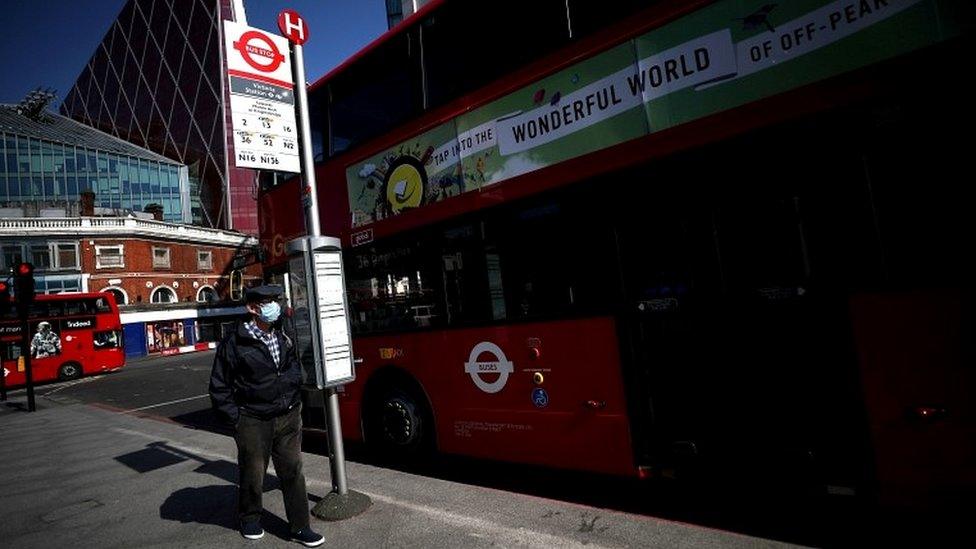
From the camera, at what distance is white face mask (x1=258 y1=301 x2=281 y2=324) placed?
12.3ft

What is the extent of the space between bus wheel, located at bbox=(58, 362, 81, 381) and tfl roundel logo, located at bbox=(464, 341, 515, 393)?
A: 983 inches

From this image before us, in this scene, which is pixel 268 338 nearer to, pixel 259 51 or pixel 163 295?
pixel 259 51

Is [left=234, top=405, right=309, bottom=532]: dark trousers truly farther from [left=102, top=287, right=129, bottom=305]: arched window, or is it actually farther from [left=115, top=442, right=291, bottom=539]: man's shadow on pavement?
[left=102, top=287, right=129, bottom=305]: arched window

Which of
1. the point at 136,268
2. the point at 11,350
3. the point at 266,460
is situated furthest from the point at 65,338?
the point at 266,460

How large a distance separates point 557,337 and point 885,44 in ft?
9.20

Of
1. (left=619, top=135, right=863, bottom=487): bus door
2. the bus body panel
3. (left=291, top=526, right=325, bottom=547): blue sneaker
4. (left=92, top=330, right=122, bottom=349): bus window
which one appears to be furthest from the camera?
(left=92, top=330, right=122, bottom=349): bus window

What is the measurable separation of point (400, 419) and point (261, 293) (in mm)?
2311

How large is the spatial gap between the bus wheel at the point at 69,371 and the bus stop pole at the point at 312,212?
24.4m

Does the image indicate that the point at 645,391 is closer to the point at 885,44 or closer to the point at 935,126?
the point at 935,126

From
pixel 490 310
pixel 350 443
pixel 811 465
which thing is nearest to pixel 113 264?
pixel 350 443

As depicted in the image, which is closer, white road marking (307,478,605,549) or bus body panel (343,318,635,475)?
white road marking (307,478,605,549)

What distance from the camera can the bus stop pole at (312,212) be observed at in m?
4.20

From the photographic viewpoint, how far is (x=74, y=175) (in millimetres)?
43844

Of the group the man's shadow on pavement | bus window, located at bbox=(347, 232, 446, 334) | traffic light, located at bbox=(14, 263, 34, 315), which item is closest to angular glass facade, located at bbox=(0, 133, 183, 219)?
→ traffic light, located at bbox=(14, 263, 34, 315)
